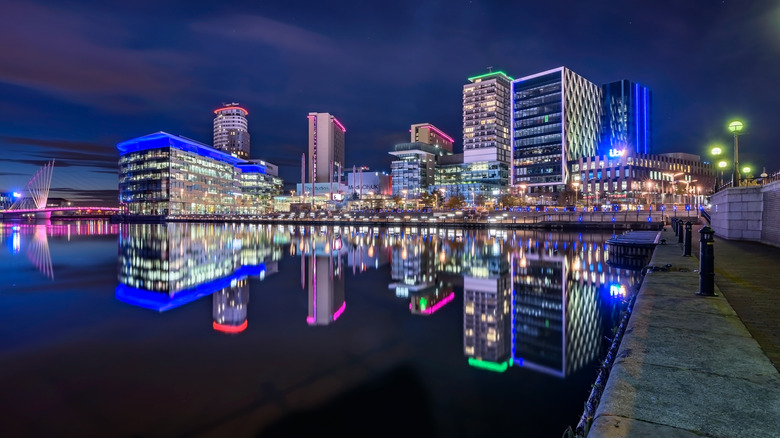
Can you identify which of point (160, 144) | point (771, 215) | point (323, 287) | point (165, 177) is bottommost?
point (323, 287)

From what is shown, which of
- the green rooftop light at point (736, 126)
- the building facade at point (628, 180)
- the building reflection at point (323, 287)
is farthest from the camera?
the building facade at point (628, 180)

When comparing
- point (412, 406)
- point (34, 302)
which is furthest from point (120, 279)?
point (412, 406)

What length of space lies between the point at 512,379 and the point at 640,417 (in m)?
5.06

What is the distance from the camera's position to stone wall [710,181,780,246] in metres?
20.7

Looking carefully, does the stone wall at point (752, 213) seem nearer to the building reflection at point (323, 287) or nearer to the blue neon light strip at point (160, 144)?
the building reflection at point (323, 287)

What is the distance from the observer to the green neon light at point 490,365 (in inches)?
357

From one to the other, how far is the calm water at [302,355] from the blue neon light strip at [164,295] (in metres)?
0.14

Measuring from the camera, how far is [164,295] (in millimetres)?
17875

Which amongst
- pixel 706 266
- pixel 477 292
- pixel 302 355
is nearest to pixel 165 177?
pixel 477 292

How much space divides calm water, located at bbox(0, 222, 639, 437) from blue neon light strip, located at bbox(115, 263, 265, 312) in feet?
0.47

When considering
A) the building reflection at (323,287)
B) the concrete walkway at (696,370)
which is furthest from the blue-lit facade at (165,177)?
the concrete walkway at (696,370)

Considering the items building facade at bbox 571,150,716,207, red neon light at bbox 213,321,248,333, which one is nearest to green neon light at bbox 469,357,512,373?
red neon light at bbox 213,321,248,333

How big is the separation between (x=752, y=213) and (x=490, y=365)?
78.0 ft

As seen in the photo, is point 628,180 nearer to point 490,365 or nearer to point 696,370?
point 490,365
